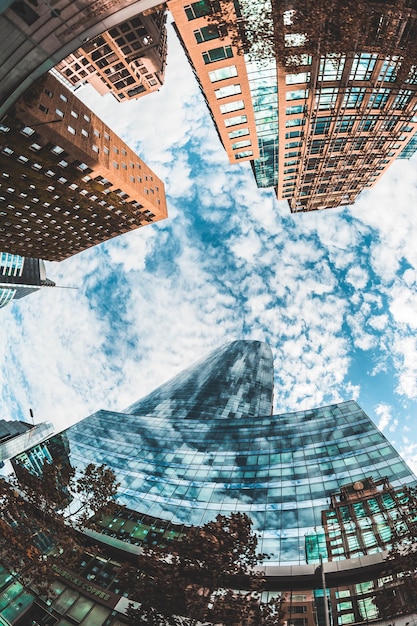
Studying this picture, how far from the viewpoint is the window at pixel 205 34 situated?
28.8 m

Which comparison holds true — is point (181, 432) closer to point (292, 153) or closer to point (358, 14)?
point (292, 153)

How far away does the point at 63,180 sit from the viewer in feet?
145

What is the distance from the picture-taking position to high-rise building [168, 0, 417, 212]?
28.8m

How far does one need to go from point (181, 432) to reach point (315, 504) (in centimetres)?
3191

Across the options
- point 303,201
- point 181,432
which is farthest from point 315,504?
point 303,201

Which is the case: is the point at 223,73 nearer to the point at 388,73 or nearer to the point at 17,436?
the point at 388,73

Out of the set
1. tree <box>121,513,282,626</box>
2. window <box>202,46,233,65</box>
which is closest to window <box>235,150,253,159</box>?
window <box>202,46,233,65</box>

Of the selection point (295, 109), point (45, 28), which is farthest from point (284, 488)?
point (295, 109)

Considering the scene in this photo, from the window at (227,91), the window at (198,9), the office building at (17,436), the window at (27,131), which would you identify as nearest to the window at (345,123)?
the window at (227,91)

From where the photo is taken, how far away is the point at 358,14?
741 inches

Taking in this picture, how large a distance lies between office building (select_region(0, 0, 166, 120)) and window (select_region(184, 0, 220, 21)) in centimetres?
1365

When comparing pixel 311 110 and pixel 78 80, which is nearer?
pixel 311 110

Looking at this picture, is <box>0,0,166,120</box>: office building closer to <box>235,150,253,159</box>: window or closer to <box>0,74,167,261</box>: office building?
<box>0,74,167,261</box>: office building

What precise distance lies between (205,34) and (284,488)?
49.1m
